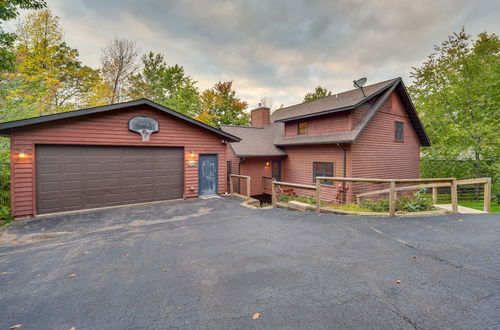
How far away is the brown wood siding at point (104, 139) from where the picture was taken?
20.7 ft

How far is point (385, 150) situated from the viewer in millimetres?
12398

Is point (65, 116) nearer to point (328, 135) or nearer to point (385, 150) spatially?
point (328, 135)

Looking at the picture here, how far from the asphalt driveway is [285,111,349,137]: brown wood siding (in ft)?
22.3

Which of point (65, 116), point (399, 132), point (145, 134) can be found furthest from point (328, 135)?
point (65, 116)

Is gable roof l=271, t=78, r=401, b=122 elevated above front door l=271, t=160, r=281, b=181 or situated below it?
above

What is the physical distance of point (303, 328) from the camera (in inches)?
79.4

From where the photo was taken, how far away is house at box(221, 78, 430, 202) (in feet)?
36.2

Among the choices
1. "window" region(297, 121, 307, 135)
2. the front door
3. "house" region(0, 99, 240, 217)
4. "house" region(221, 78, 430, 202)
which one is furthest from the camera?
the front door

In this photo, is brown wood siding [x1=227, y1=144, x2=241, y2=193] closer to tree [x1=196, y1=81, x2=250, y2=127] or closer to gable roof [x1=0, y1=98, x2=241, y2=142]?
gable roof [x1=0, y1=98, x2=241, y2=142]

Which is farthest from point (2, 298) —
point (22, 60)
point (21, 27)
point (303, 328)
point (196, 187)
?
point (21, 27)

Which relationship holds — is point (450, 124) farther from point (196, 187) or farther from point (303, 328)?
point (303, 328)

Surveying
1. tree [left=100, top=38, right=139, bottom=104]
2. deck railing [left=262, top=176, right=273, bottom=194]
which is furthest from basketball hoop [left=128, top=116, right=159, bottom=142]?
tree [left=100, top=38, right=139, bottom=104]

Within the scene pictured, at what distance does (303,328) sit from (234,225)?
3.82 m

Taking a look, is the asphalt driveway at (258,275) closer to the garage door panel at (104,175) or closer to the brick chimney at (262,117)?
the garage door panel at (104,175)
